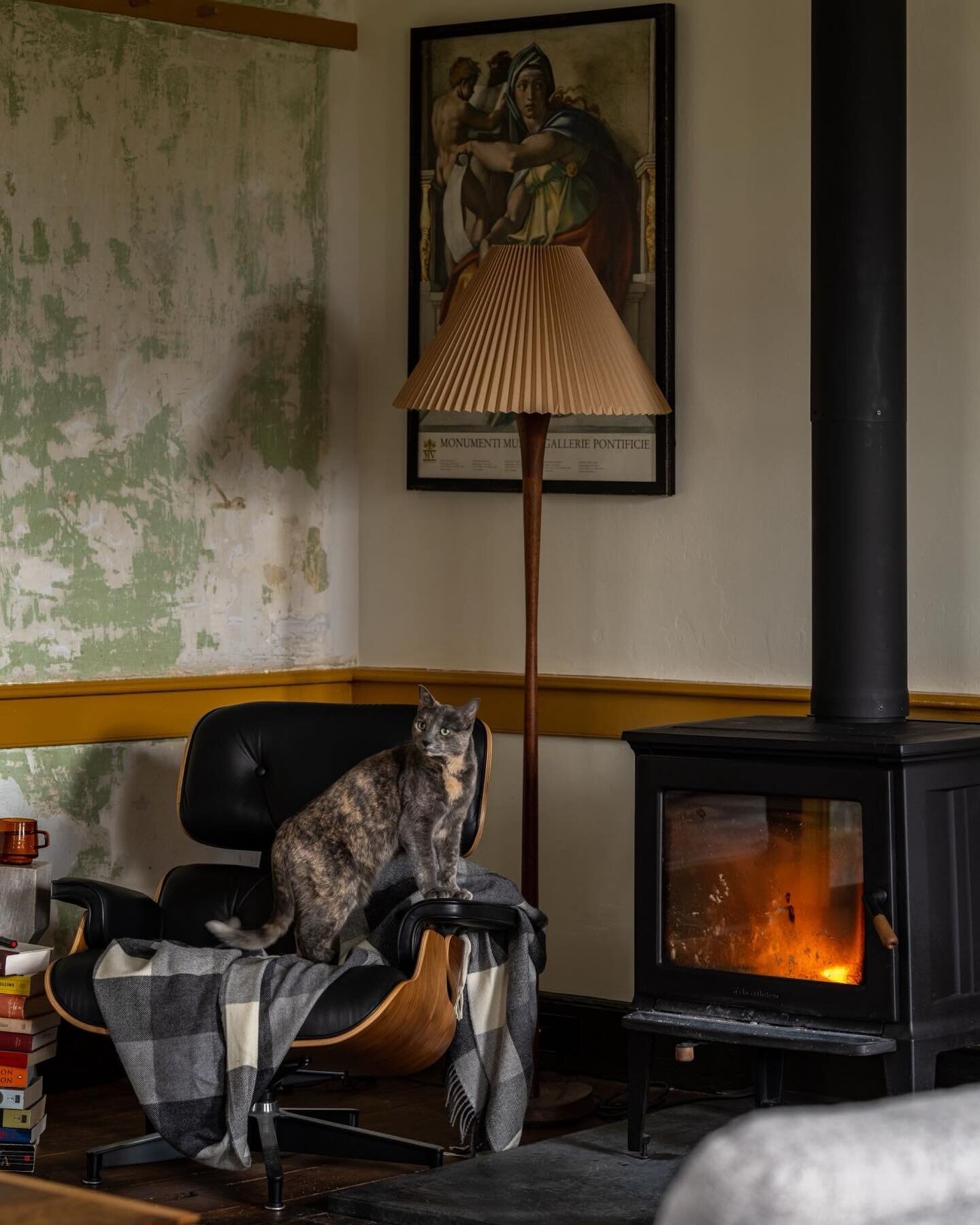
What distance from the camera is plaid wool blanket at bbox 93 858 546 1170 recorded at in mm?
3215

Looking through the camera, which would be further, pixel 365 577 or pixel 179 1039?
pixel 365 577

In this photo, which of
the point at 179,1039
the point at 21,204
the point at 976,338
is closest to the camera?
the point at 179,1039

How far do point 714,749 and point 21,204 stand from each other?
1958 millimetres

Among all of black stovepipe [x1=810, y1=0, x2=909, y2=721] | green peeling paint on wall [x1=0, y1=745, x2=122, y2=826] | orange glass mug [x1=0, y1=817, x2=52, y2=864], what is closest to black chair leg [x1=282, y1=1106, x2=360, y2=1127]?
orange glass mug [x1=0, y1=817, x2=52, y2=864]

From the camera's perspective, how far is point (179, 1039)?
10.7ft

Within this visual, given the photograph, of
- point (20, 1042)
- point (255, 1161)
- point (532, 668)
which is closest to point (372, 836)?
point (532, 668)

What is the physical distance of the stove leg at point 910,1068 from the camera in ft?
10.1

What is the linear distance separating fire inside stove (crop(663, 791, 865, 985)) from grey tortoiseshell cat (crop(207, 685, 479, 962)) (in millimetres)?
429

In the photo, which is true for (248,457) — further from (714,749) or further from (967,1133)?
(967,1133)

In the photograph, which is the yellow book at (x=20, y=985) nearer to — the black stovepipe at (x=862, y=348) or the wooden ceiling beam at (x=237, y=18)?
the black stovepipe at (x=862, y=348)

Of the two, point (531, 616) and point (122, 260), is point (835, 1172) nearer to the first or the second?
point (531, 616)

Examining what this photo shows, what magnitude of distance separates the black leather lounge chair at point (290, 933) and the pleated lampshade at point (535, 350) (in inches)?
26.5

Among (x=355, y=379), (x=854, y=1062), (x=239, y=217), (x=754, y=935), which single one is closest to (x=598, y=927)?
(x=854, y=1062)

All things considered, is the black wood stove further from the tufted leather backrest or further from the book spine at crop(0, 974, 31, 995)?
the book spine at crop(0, 974, 31, 995)
